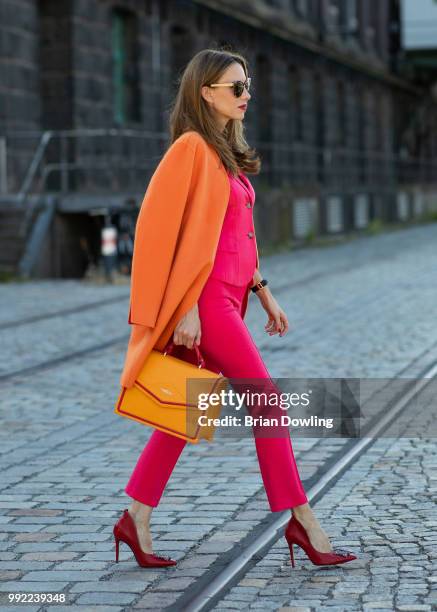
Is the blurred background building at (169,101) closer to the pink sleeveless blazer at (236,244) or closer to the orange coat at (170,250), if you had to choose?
the pink sleeveless blazer at (236,244)

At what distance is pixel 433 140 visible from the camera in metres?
55.6

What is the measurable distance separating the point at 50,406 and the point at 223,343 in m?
4.51

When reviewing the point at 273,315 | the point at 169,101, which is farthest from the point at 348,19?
the point at 273,315

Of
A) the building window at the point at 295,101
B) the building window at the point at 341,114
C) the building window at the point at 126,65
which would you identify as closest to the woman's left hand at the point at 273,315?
the building window at the point at 126,65

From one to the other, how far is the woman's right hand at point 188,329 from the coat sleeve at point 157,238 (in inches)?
3.4

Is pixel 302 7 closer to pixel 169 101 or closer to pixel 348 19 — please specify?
pixel 348 19

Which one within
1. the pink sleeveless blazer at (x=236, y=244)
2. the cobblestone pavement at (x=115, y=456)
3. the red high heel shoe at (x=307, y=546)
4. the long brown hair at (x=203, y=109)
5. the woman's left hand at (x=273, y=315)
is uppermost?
the long brown hair at (x=203, y=109)

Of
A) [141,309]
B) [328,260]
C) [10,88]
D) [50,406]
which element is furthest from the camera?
[328,260]

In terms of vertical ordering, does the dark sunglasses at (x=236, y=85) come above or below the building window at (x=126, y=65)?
below

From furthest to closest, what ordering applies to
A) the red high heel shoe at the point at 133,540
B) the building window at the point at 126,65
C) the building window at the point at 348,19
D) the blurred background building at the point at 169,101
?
the building window at the point at 348,19, the building window at the point at 126,65, the blurred background building at the point at 169,101, the red high heel shoe at the point at 133,540

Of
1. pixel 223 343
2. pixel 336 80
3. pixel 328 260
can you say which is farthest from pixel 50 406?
pixel 336 80

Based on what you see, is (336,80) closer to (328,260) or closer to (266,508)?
(328,260)

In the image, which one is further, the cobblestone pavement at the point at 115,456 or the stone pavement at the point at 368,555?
A: the cobblestone pavement at the point at 115,456

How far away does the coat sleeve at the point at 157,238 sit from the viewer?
512cm
